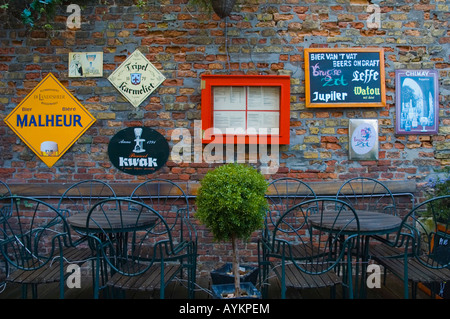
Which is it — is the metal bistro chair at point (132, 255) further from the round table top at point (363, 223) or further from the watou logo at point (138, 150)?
the round table top at point (363, 223)

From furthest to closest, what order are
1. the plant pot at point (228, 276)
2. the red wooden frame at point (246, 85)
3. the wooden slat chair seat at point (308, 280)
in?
the red wooden frame at point (246, 85)
the plant pot at point (228, 276)
the wooden slat chair seat at point (308, 280)

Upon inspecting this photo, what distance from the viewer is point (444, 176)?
3.65m

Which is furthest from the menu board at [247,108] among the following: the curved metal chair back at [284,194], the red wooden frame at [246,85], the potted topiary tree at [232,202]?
the potted topiary tree at [232,202]

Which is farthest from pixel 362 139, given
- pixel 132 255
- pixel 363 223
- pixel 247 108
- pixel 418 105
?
pixel 132 255

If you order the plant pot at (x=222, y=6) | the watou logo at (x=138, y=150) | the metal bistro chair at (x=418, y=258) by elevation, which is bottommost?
the metal bistro chair at (x=418, y=258)

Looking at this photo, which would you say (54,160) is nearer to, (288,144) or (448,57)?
(288,144)

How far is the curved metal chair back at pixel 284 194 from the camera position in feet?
11.8

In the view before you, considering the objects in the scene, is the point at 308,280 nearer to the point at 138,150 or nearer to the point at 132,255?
the point at 132,255

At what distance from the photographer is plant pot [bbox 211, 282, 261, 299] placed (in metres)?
2.58

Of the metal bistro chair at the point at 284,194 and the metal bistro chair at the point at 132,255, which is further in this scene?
the metal bistro chair at the point at 284,194

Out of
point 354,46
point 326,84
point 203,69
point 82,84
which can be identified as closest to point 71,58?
point 82,84

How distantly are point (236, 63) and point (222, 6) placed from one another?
0.55m

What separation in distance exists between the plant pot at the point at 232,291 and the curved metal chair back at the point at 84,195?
5.03 ft

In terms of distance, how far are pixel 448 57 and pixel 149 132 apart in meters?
3.12
